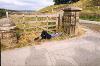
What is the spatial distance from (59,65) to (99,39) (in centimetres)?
656

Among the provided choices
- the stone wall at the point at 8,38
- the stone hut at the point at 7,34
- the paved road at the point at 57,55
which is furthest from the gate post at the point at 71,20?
the stone wall at the point at 8,38

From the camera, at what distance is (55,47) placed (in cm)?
1317

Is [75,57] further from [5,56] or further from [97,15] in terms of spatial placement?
[97,15]

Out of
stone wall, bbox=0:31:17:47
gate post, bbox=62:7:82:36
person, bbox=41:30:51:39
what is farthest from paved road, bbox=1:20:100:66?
gate post, bbox=62:7:82:36

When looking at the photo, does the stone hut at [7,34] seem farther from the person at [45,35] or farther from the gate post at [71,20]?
the gate post at [71,20]

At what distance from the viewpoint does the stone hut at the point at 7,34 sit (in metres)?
13.0

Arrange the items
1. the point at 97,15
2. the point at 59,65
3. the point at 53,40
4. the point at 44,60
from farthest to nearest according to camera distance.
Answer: the point at 97,15 → the point at 53,40 → the point at 44,60 → the point at 59,65

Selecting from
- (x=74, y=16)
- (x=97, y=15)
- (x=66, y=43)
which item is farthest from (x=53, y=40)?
(x=97, y=15)

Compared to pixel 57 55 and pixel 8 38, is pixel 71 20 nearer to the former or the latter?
pixel 8 38

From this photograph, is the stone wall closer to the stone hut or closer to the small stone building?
the stone hut

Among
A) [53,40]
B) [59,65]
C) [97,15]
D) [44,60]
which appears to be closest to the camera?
[59,65]

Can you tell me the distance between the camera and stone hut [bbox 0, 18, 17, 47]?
511 inches

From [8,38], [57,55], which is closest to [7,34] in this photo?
[8,38]

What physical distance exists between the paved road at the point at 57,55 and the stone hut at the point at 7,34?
0.93 meters
